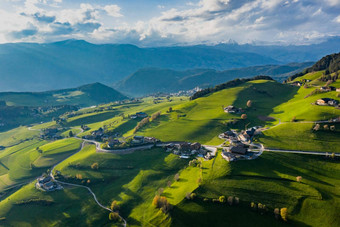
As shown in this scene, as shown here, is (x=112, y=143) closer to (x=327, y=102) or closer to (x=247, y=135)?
(x=247, y=135)

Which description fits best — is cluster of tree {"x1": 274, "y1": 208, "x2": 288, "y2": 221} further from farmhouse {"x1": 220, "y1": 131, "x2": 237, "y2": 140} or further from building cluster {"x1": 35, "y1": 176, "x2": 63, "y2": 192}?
building cluster {"x1": 35, "y1": 176, "x2": 63, "y2": 192}

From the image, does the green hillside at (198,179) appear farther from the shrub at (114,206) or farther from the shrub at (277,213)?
the shrub at (114,206)

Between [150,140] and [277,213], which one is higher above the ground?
[150,140]

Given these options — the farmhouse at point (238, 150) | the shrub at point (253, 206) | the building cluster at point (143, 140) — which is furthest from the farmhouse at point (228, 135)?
the shrub at point (253, 206)

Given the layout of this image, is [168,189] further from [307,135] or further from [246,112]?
[246,112]

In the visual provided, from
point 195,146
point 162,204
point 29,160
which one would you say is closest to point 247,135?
point 195,146

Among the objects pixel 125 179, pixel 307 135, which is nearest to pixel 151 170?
pixel 125 179
